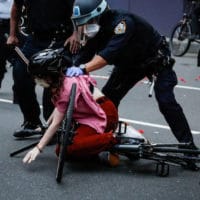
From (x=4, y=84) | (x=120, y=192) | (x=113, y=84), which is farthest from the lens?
(x=4, y=84)

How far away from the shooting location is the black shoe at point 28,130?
628cm

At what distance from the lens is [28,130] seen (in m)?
6.31

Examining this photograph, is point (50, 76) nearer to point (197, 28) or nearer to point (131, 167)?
point (131, 167)

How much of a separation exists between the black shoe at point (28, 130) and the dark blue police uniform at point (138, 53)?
0.96m

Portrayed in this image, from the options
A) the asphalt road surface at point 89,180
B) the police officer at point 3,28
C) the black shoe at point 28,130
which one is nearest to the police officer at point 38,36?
the black shoe at point 28,130

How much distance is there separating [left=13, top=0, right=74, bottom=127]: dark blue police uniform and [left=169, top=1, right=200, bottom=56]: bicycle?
6.64 m

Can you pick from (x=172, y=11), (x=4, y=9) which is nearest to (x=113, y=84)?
(x=4, y=9)

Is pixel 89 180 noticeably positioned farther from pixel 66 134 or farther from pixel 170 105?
pixel 170 105

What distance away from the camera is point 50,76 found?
5.26 meters

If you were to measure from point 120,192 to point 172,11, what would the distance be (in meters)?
10.1

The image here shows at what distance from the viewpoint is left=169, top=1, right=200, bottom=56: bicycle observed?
1263 cm

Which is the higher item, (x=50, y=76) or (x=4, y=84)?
(x=50, y=76)

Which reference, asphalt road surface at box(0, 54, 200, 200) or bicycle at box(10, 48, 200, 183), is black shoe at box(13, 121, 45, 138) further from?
bicycle at box(10, 48, 200, 183)

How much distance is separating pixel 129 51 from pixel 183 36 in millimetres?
7577
